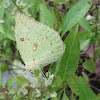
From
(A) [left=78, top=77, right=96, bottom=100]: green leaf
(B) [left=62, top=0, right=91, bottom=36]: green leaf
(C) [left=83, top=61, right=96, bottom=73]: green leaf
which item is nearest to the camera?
(A) [left=78, top=77, right=96, bottom=100]: green leaf

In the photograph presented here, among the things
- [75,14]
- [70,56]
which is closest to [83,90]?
[70,56]

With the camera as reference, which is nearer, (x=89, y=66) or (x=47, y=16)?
(x=47, y=16)

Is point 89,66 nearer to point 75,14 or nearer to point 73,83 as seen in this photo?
point 73,83

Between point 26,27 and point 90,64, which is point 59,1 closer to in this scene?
point 26,27

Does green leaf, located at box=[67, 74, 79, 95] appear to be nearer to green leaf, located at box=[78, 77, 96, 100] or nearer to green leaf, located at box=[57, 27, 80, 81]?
green leaf, located at box=[57, 27, 80, 81]

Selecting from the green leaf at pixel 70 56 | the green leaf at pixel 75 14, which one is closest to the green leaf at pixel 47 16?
the green leaf at pixel 75 14

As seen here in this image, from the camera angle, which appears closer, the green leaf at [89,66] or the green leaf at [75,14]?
the green leaf at [75,14]

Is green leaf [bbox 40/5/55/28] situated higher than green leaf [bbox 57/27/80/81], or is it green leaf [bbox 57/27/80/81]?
green leaf [bbox 40/5/55/28]

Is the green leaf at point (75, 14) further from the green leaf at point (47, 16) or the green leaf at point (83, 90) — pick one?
the green leaf at point (83, 90)

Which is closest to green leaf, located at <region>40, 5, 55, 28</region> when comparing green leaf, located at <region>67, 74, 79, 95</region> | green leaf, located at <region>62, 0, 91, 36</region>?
green leaf, located at <region>62, 0, 91, 36</region>
